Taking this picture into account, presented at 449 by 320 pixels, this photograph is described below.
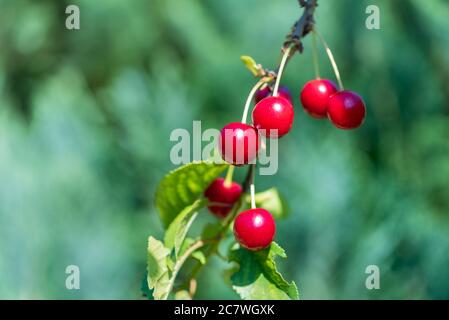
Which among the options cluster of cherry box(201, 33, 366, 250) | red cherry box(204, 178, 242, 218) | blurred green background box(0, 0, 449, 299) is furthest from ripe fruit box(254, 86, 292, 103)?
blurred green background box(0, 0, 449, 299)

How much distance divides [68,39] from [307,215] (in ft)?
7.23

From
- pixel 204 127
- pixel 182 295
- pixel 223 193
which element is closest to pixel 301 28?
pixel 223 193

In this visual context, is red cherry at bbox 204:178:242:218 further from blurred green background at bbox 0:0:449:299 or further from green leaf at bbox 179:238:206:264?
blurred green background at bbox 0:0:449:299

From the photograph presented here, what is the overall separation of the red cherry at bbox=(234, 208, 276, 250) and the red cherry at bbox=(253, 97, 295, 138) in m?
0.09

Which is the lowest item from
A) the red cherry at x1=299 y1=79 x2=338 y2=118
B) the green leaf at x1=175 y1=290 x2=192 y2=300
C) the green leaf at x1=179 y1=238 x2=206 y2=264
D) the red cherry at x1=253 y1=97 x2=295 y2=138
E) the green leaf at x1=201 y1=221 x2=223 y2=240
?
the green leaf at x1=175 y1=290 x2=192 y2=300

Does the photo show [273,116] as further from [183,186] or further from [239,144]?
[183,186]

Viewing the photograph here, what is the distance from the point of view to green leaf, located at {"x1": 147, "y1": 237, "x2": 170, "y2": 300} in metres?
0.88

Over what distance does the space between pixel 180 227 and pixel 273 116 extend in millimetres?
175

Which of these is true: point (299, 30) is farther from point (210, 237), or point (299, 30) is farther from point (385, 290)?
point (385, 290)

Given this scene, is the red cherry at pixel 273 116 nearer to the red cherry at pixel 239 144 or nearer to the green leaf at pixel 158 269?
the red cherry at pixel 239 144

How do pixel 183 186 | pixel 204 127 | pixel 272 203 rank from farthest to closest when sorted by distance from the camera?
pixel 204 127
pixel 272 203
pixel 183 186

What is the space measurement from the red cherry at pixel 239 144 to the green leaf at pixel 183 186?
7 centimetres

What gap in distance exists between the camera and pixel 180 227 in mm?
916
